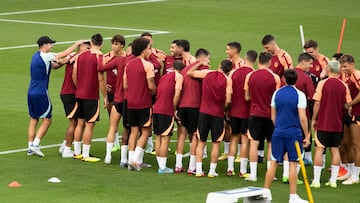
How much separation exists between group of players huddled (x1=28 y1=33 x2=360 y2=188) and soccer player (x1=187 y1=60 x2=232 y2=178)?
0.02 m

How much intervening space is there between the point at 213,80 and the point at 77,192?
3.56 m

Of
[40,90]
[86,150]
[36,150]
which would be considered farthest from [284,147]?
[40,90]

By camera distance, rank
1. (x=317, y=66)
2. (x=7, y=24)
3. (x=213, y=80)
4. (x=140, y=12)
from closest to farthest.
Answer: (x=213, y=80), (x=317, y=66), (x=7, y=24), (x=140, y=12)

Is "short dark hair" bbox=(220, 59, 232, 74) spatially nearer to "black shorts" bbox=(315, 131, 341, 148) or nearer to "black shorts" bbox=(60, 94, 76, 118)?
"black shorts" bbox=(315, 131, 341, 148)

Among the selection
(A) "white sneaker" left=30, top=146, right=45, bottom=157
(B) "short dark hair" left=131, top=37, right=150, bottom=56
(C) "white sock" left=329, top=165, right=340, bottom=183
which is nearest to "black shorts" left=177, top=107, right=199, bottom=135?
(B) "short dark hair" left=131, top=37, right=150, bottom=56

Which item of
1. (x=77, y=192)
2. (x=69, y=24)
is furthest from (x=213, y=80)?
(x=69, y=24)

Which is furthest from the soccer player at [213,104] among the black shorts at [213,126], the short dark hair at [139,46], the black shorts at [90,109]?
the black shorts at [90,109]

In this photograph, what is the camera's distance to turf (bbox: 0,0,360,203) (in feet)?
71.1

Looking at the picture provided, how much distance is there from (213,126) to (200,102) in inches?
24.8

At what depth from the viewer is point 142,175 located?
2328 centimetres

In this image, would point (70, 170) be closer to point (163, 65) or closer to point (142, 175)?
point (142, 175)

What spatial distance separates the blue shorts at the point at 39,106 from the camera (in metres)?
25.2

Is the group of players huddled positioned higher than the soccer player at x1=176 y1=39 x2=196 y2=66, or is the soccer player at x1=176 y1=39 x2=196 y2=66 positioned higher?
the soccer player at x1=176 y1=39 x2=196 y2=66

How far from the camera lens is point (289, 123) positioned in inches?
822
